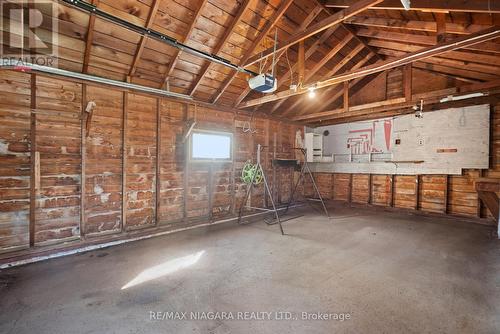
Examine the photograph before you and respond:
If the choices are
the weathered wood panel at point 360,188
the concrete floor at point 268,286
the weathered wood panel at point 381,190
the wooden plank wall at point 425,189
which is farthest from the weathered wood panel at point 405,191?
the concrete floor at point 268,286

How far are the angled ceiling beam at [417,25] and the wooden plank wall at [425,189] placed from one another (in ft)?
10.5

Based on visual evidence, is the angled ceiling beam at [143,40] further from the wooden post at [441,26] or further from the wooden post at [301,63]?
the wooden post at [441,26]

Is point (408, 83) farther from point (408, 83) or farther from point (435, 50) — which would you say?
point (435, 50)

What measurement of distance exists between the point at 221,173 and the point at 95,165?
2424 mm

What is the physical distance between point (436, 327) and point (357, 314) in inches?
22.1

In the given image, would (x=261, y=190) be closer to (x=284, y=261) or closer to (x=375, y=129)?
(x=284, y=261)

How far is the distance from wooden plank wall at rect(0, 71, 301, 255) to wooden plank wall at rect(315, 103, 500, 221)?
4.12 meters

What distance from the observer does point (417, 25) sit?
3326mm

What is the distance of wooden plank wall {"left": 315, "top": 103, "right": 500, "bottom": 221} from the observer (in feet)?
15.9

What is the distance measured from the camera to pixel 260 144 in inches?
238

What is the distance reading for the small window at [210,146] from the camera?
14.9 feet

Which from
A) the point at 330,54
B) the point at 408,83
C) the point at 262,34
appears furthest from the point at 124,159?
the point at 408,83

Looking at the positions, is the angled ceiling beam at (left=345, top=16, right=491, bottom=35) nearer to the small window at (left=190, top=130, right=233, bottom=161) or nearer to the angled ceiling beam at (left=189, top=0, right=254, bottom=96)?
the angled ceiling beam at (left=189, top=0, right=254, bottom=96)

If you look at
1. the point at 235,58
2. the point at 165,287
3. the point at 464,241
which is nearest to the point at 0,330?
the point at 165,287
